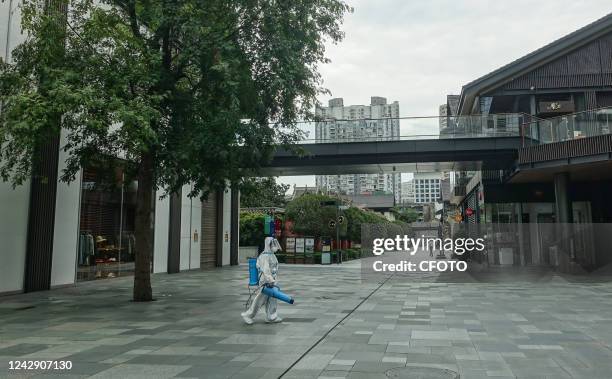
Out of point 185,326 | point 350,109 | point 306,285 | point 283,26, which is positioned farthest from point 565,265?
point 350,109

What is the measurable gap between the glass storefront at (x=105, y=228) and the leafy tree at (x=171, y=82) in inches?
151

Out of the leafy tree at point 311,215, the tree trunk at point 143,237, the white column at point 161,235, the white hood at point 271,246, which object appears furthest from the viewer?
the leafy tree at point 311,215

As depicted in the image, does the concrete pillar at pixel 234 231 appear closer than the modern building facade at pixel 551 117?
No

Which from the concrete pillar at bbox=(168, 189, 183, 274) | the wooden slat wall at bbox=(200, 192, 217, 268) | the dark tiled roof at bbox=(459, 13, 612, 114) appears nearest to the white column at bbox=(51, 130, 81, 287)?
the concrete pillar at bbox=(168, 189, 183, 274)

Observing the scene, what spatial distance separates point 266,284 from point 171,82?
20.0ft

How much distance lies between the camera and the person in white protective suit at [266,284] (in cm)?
952

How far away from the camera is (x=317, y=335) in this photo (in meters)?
8.52

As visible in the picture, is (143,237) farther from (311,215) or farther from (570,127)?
(311,215)

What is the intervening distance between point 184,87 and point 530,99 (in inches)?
828

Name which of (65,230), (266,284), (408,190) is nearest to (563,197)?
(266,284)

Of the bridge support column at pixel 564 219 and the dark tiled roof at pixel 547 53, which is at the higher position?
the dark tiled roof at pixel 547 53

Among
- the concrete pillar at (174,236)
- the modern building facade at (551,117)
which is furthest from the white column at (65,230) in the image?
the modern building facade at (551,117)

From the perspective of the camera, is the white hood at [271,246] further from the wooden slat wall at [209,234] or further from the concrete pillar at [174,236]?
the wooden slat wall at [209,234]

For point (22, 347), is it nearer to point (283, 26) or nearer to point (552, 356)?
point (552, 356)
